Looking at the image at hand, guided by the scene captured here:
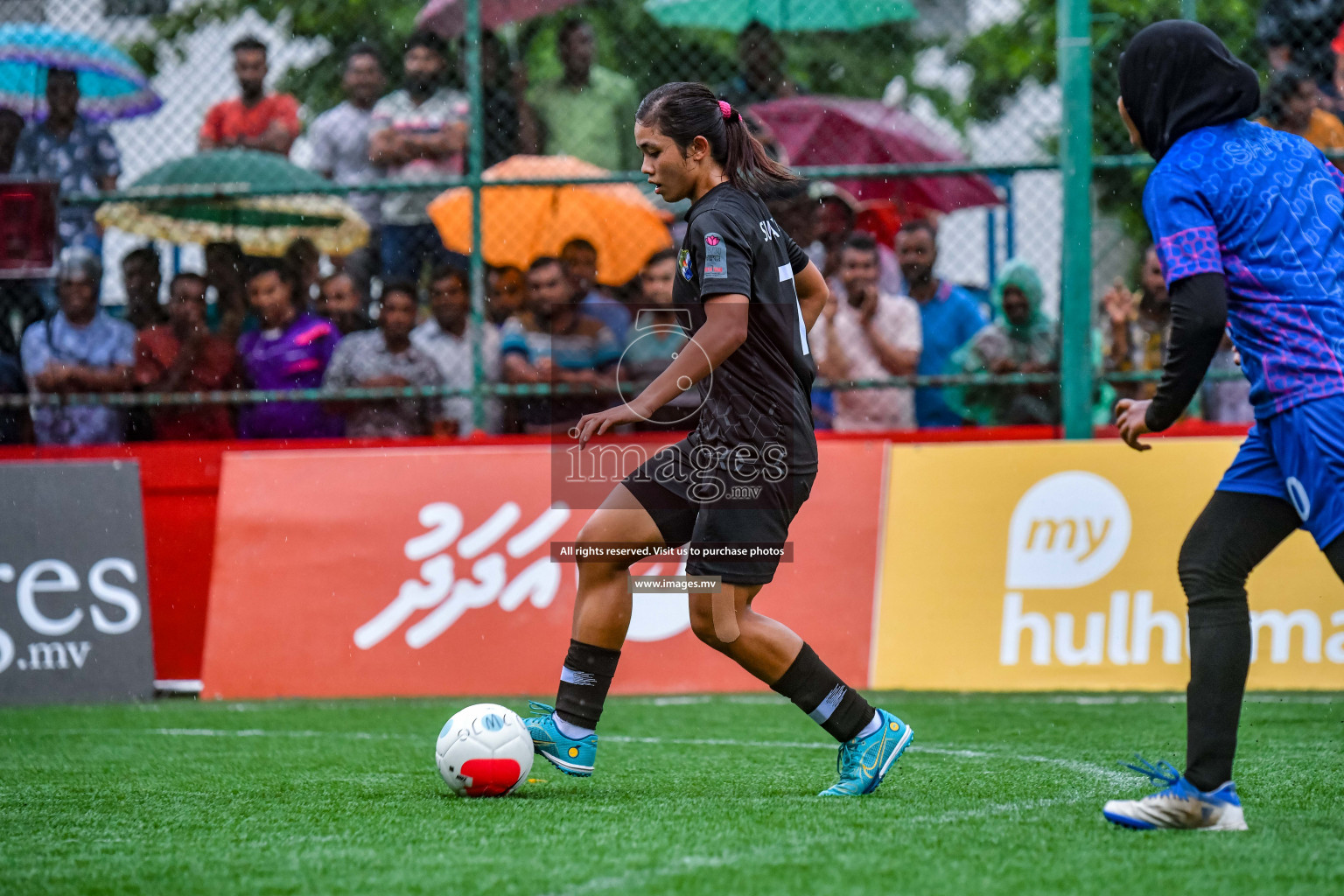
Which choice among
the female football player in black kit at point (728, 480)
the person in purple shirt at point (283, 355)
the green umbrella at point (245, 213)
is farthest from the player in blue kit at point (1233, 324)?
the green umbrella at point (245, 213)

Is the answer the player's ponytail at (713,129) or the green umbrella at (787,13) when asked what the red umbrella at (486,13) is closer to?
the green umbrella at (787,13)

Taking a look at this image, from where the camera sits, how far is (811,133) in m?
8.94

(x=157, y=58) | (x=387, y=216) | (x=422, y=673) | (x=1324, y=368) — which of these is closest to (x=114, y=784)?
(x=422, y=673)

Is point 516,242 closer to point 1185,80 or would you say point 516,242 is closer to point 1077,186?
point 1077,186

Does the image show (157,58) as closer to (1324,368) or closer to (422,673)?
(422,673)

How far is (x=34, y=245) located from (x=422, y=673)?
346 centimetres

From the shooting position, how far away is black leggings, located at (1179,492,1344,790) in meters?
3.71

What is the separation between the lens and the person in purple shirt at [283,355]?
8.68m

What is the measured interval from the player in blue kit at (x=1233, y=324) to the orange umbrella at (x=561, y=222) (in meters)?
5.02

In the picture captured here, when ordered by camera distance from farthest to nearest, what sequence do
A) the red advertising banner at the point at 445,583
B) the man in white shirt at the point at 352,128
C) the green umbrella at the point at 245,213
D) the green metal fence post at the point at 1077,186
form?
the man in white shirt at the point at 352,128 → the green umbrella at the point at 245,213 → the green metal fence post at the point at 1077,186 → the red advertising banner at the point at 445,583

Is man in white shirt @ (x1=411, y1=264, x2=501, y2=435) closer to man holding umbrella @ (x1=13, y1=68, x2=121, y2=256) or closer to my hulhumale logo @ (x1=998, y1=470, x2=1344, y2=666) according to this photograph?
man holding umbrella @ (x1=13, y1=68, x2=121, y2=256)

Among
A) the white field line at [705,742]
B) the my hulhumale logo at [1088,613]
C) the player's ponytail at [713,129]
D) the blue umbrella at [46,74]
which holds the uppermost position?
the blue umbrella at [46,74]

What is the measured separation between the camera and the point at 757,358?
14.8 feet

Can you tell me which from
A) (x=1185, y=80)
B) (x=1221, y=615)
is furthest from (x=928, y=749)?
(x=1185, y=80)
